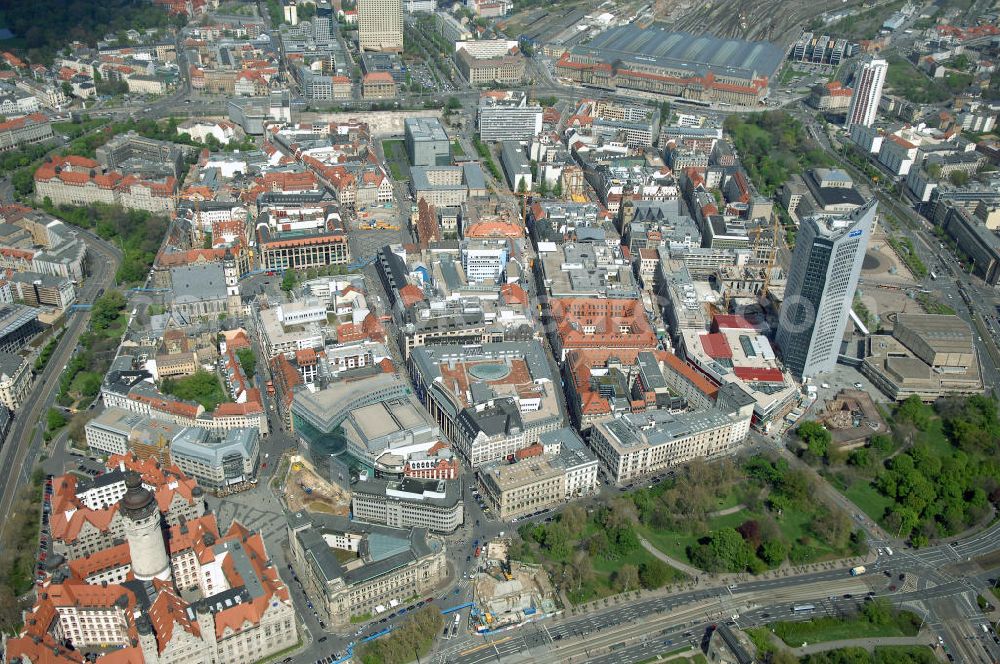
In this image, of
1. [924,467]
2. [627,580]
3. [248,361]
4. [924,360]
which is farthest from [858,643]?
[248,361]

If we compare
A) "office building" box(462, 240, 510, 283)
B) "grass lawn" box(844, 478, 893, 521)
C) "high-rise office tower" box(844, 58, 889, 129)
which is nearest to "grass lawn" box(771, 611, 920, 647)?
"grass lawn" box(844, 478, 893, 521)

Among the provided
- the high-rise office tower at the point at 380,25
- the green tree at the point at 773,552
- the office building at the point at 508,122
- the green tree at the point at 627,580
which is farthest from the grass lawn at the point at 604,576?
the high-rise office tower at the point at 380,25

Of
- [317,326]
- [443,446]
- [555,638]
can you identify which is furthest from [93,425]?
[555,638]

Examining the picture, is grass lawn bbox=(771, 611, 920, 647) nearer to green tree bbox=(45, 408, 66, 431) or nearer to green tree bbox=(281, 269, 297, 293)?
green tree bbox=(45, 408, 66, 431)

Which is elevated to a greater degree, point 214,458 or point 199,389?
point 214,458

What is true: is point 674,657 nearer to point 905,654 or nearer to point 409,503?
point 905,654
